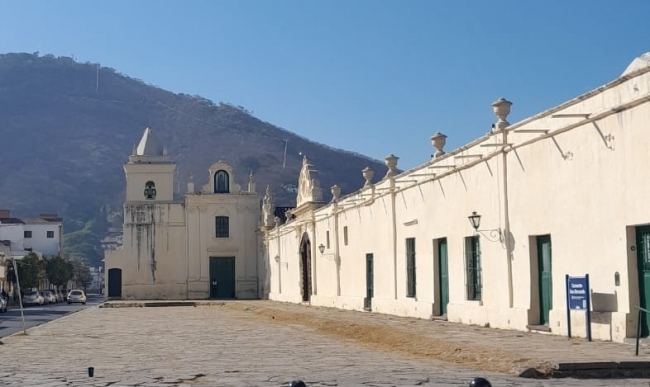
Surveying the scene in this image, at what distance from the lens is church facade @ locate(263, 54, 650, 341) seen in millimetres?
15508

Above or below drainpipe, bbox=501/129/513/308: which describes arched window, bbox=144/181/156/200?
above

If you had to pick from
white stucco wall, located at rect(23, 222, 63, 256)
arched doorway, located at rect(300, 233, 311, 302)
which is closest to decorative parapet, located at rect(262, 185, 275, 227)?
arched doorway, located at rect(300, 233, 311, 302)

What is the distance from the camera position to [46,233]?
110875mm

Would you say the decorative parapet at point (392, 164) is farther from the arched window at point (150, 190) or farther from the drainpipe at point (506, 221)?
the arched window at point (150, 190)

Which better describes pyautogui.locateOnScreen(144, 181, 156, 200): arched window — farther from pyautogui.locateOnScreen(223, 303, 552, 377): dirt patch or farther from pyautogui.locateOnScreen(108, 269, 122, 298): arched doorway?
pyautogui.locateOnScreen(223, 303, 552, 377): dirt patch

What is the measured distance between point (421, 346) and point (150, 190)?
1869 inches

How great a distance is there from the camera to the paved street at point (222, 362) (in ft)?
41.7

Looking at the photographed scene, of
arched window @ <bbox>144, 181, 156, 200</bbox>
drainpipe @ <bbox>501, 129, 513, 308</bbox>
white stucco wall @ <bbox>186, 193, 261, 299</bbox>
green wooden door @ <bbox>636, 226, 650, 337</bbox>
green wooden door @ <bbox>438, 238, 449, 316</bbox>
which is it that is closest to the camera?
green wooden door @ <bbox>636, 226, 650, 337</bbox>

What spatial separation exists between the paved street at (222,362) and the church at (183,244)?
36375 mm

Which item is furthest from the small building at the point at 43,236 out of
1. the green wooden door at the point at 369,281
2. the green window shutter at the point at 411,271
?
the green window shutter at the point at 411,271

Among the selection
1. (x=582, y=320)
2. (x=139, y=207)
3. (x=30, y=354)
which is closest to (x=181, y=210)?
(x=139, y=207)

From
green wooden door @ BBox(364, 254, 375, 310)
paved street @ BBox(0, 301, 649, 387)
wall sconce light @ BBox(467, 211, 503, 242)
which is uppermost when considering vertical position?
wall sconce light @ BBox(467, 211, 503, 242)

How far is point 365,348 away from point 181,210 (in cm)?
4502

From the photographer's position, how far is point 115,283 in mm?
61844
